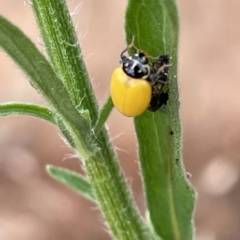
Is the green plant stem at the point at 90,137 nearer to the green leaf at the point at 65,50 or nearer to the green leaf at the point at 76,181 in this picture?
the green leaf at the point at 65,50

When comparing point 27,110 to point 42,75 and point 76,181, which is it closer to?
point 42,75

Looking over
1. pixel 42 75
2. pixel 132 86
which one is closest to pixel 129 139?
pixel 132 86

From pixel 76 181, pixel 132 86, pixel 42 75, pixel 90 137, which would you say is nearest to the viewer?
pixel 42 75

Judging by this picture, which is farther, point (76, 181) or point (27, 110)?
point (76, 181)

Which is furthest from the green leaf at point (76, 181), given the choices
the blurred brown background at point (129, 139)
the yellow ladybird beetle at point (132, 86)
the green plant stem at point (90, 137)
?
the blurred brown background at point (129, 139)

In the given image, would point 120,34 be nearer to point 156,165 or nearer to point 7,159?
point 7,159

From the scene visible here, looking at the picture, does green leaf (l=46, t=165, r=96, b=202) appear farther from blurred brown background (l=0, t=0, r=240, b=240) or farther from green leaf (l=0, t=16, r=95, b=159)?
blurred brown background (l=0, t=0, r=240, b=240)

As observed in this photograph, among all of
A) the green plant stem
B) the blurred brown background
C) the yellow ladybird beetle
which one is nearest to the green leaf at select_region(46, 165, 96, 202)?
the green plant stem
